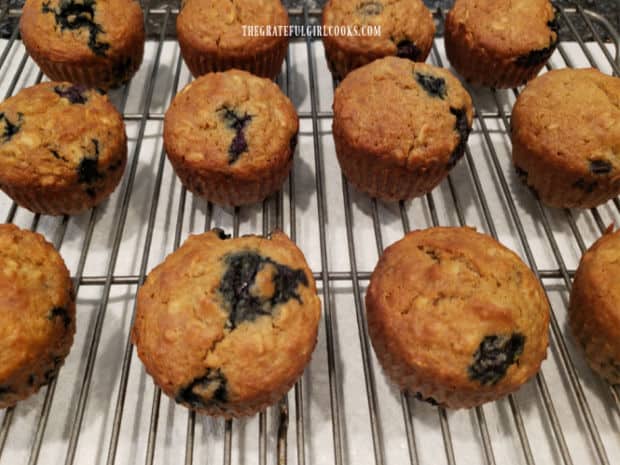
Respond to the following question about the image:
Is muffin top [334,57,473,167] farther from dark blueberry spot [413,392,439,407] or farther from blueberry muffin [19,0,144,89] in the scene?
blueberry muffin [19,0,144,89]

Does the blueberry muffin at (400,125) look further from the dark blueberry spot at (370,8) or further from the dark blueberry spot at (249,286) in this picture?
the dark blueberry spot at (249,286)

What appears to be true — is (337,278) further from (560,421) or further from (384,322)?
(560,421)

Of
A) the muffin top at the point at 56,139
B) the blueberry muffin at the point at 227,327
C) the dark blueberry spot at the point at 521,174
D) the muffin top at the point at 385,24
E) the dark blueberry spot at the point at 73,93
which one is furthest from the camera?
the muffin top at the point at 385,24

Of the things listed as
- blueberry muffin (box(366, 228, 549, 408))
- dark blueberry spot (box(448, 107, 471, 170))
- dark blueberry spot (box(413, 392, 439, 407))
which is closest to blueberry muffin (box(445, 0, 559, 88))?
dark blueberry spot (box(448, 107, 471, 170))

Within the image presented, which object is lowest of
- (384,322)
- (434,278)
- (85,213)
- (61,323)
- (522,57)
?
(85,213)

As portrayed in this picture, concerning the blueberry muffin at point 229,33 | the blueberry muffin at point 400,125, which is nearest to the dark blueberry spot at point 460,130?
the blueberry muffin at point 400,125

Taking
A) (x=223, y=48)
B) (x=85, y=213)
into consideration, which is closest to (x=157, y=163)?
(x=85, y=213)
